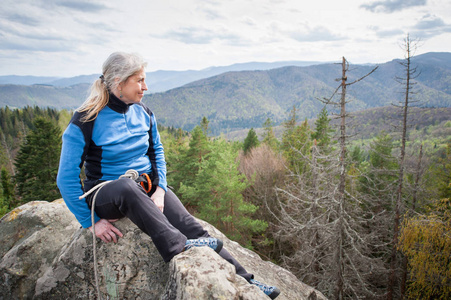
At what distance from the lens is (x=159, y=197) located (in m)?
3.18

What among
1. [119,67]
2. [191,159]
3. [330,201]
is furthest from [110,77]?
[191,159]

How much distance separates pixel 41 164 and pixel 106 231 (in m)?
20.9

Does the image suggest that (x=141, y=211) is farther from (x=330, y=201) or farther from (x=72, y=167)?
(x=330, y=201)

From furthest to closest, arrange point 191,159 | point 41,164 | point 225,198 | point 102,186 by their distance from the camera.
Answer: point 41,164, point 191,159, point 225,198, point 102,186

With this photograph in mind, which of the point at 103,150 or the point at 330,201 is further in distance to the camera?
the point at 330,201

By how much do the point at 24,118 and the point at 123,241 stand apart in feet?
286

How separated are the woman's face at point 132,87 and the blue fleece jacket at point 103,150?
11 cm

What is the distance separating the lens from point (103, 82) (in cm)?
293

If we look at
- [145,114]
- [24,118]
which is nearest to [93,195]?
[145,114]

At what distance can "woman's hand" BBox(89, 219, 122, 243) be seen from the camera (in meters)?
2.86

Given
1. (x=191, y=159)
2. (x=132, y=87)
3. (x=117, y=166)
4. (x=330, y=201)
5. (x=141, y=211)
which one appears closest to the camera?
(x=141, y=211)

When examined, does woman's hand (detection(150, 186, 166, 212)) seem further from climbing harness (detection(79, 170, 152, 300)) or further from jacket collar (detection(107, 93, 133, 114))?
jacket collar (detection(107, 93, 133, 114))

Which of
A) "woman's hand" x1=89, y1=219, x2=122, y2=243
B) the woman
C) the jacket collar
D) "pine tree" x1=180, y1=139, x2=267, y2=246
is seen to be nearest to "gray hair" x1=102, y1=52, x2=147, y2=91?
the woman

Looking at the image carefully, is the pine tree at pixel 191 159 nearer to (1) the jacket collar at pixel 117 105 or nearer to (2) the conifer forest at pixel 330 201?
(2) the conifer forest at pixel 330 201
